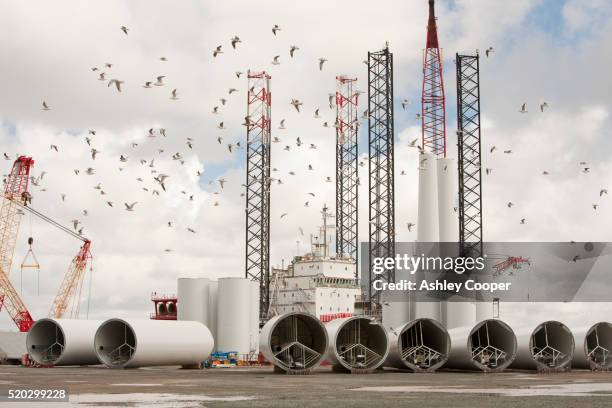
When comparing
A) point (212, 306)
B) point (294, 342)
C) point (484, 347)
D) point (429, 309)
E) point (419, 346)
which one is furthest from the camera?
point (429, 309)

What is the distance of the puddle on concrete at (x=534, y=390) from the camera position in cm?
3262

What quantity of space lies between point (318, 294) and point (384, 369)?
38.6 metres

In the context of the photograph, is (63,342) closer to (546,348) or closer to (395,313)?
(395,313)

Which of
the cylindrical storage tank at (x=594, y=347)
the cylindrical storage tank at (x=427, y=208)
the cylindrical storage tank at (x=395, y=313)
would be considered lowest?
the cylindrical storage tank at (x=594, y=347)

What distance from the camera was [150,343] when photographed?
60.9 metres

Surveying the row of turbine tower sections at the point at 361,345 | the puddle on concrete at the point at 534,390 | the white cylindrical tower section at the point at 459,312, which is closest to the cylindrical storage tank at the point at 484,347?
the row of turbine tower sections at the point at 361,345

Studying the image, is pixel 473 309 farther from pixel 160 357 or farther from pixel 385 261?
pixel 160 357

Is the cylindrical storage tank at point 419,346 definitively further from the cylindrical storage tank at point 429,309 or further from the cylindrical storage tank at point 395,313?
the cylindrical storage tank at point 429,309

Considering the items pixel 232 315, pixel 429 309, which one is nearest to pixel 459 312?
pixel 429 309

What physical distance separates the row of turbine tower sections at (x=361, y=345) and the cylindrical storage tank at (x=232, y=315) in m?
9.44

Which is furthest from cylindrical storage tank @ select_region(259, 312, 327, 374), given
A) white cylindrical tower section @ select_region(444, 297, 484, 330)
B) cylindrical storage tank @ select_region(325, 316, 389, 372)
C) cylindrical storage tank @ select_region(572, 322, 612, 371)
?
white cylindrical tower section @ select_region(444, 297, 484, 330)

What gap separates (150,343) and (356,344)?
1461 centimetres

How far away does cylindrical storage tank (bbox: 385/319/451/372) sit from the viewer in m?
59.2

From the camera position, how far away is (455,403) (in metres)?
27.6
